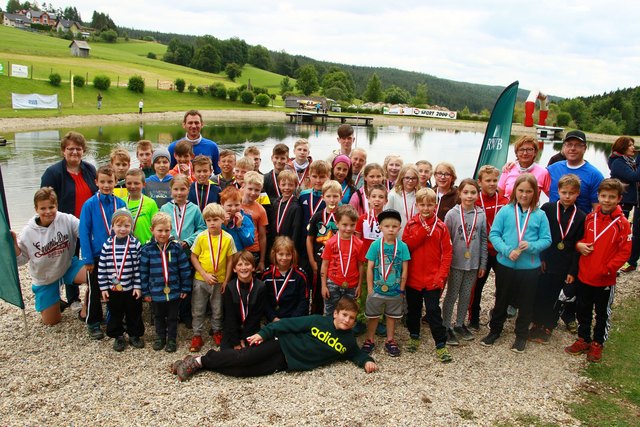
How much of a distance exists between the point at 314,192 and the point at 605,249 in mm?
3490

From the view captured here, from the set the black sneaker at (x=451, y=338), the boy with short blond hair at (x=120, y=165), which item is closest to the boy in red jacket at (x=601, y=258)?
the black sneaker at (x=451, y=338)

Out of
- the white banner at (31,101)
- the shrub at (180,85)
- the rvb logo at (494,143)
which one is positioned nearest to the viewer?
the rvb logo at (494,143)

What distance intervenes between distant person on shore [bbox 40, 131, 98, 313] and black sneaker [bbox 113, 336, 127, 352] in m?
1.30

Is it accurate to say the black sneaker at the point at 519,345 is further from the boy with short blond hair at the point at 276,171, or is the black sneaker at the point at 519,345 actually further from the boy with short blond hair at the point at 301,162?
the boy with short blond hair at the point at 276,171

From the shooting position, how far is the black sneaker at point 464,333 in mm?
5736

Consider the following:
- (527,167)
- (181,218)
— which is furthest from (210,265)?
(527,167)

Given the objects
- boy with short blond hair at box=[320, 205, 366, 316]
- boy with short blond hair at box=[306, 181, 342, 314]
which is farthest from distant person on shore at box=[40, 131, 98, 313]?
boy with short blond hair at box=[320, 205, 366, 316]

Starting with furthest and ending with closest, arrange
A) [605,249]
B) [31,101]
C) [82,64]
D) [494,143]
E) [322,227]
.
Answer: [82,64] → [31,101] → [494,143] → [322,227] → [605,249]

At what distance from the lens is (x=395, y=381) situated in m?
4.71

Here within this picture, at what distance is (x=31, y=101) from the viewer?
126 ft

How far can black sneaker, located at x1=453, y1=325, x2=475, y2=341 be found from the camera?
5736mm

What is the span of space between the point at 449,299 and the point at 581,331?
1.61m

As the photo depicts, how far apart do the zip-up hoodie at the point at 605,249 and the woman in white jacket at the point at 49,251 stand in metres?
6.19

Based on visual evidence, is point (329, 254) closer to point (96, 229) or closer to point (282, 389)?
point (282, 389)
